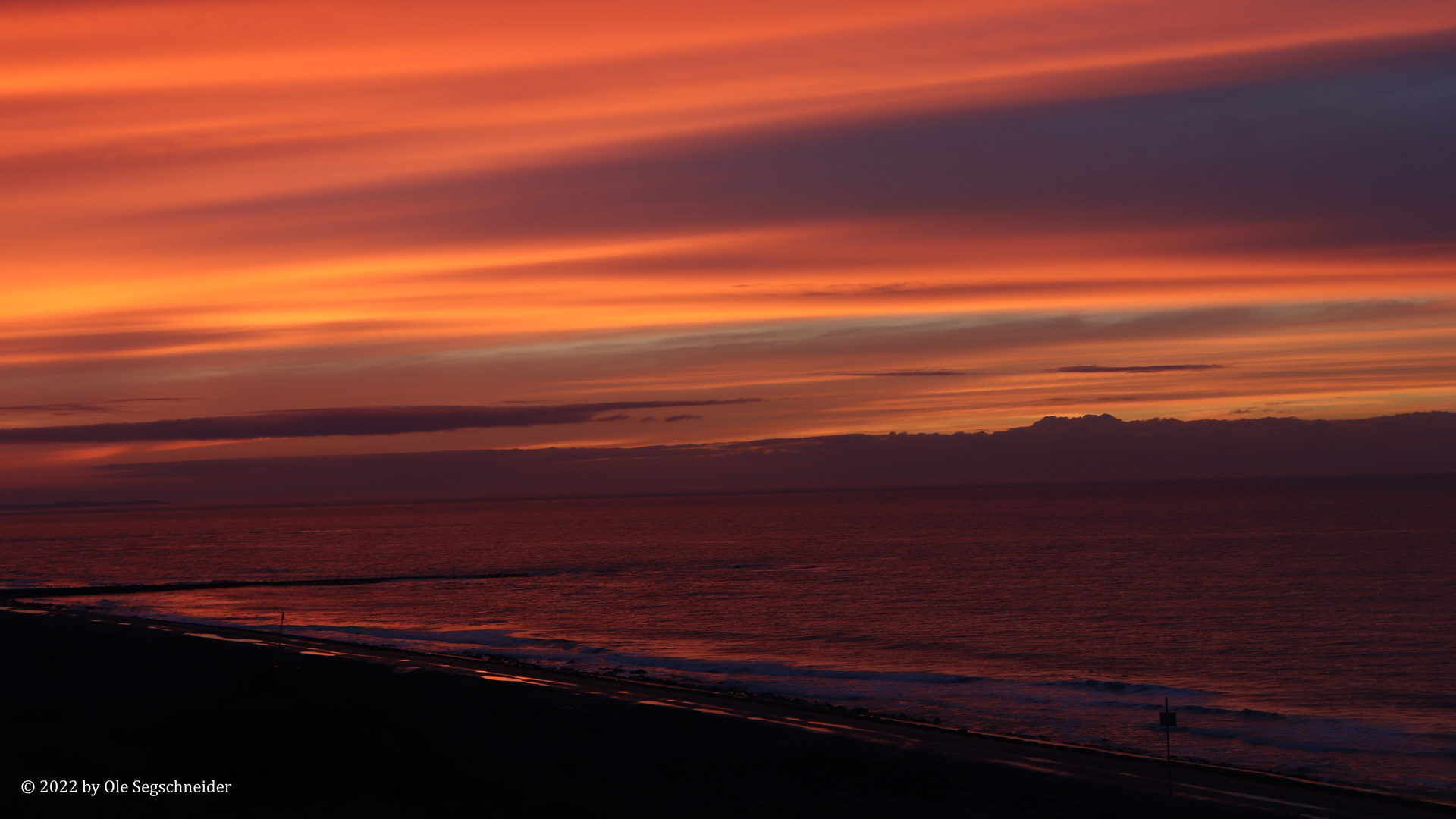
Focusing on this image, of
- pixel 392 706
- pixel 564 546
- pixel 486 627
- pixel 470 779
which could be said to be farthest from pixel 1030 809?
pixel 564 546

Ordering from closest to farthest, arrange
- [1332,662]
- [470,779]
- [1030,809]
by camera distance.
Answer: [470,779]
[1030,809]
[1332,662]

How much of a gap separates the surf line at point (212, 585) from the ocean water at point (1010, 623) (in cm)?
255

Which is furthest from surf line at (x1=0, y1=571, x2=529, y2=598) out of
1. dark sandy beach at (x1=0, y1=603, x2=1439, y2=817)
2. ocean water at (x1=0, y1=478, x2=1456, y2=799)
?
dark sandy beach at (x1=0, y1=603, x2=1439, y2=817)

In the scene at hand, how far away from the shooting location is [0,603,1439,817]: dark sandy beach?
2141cm

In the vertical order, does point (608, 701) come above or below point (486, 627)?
below

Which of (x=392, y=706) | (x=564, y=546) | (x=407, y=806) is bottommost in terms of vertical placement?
(x=407, y=806)

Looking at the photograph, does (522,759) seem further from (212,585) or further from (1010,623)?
(212,585)

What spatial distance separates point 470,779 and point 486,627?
46.4m

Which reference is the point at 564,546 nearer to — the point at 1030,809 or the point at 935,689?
the point at 935,689

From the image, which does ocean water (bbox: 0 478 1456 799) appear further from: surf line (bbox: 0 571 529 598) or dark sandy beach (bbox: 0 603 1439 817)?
dark sandy beach (bbox: 0 603 1439 817)

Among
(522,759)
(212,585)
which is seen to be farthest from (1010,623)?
(212,585)

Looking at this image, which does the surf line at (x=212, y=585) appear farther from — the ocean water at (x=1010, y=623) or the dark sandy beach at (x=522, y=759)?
the dark sandy beach at (x=522, y=759)

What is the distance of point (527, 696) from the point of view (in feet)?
124

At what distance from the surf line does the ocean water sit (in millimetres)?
2545
